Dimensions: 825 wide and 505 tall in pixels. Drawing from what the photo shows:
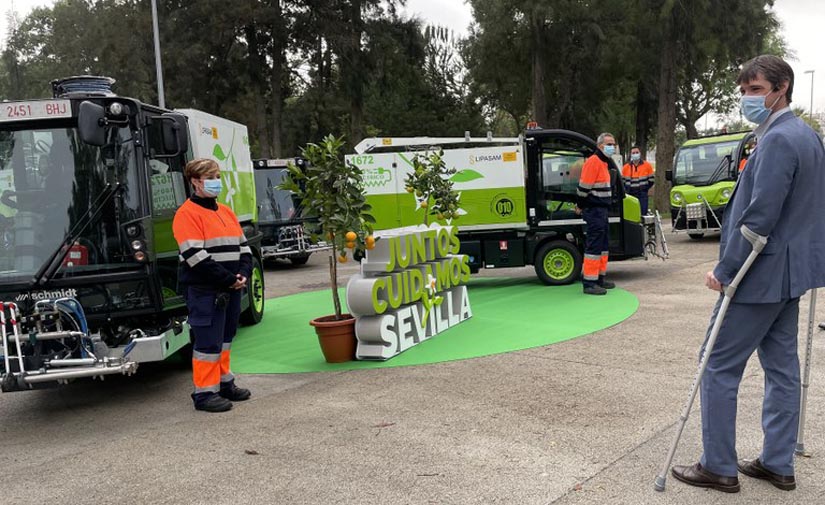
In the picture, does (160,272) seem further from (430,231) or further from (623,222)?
(623,222)

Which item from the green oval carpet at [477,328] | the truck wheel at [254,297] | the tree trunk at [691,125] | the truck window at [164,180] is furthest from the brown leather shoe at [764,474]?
the tree trunk at [691,125]

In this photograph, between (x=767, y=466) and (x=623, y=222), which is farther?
(x=623, y=222)

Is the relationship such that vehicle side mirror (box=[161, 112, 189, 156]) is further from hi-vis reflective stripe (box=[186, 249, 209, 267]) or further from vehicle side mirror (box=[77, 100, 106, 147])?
hi-vis reflective stripe (box=[186, 249, 209, 267])

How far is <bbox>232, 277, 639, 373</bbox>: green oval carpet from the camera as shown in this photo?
23.2 ft

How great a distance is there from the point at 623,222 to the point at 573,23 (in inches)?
648

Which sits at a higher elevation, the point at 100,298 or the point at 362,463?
the point at 100,298

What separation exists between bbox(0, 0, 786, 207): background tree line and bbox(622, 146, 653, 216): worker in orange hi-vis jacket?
7690 mm

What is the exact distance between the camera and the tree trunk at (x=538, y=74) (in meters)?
25.3

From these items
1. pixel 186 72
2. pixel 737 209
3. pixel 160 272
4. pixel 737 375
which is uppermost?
pixel 186 72

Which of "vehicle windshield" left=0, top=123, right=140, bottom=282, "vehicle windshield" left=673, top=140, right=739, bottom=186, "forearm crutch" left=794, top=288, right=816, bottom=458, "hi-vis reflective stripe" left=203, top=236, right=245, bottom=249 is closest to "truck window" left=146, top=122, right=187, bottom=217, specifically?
"vehicle windshield" left=0, top=123, right=140, bottom=282

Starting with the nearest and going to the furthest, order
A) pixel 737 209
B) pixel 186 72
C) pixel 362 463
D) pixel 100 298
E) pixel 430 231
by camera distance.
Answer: pixel 737 209, pixel 362 463, pixel 100 298, pixel 430 231, pixel 186 72

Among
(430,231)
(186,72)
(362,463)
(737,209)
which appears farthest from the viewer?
(186,72)

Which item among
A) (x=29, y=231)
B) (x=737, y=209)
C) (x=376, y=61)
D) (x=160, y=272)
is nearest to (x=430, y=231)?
(x=160, y=272)

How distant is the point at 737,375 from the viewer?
3.54m
